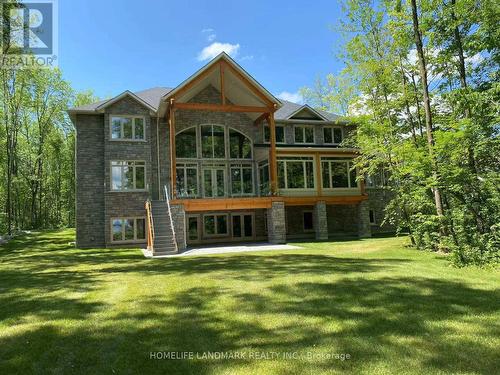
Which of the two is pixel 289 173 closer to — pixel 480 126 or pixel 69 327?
pixel 480 126

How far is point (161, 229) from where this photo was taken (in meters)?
16.5

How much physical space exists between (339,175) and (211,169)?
23.6 ft

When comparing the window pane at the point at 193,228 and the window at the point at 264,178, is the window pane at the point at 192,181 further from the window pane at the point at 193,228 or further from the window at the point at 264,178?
the window at the point at 264,178

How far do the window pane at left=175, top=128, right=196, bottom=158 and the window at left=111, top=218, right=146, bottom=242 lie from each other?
4.10 m

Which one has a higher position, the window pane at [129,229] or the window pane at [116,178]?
the window pane at [116,178]

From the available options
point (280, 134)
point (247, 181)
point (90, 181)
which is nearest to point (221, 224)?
point (247, 181)

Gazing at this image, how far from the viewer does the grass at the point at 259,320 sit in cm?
411

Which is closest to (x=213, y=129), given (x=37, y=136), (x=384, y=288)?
(x=384, y=288)

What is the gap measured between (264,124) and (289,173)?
137 inches

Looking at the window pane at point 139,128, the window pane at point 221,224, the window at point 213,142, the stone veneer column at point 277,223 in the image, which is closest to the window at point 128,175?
the window pane at point 139,128

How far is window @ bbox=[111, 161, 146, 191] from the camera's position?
62.9 feet

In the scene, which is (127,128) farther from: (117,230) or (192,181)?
(117,230)

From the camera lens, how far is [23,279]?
9.19 m

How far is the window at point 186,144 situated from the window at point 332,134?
8273 millimetres
